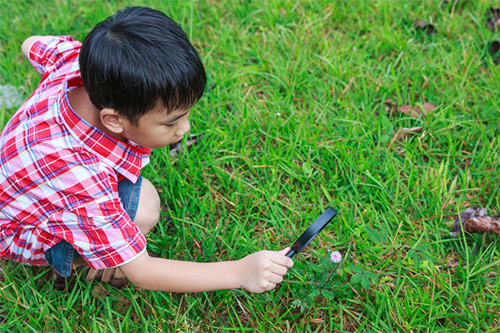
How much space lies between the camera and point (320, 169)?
1.87 meters

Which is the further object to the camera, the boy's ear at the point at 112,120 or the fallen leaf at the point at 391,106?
the fallen leaf at the point at 391,106

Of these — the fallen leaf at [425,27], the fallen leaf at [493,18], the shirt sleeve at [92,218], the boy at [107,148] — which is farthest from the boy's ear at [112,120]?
the fallen leaf at [493,18]

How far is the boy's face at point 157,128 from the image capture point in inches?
50.2

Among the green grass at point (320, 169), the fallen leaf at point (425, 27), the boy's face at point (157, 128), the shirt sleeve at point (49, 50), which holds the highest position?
the shirt sleeve at point (49, 50)

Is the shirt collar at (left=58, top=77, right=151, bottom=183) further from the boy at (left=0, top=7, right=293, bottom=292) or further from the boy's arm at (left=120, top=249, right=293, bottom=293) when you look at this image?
the boy's arm at (left=120, top=249, right=293, bottom=293)

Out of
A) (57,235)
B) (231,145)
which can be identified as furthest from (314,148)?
(57,235)

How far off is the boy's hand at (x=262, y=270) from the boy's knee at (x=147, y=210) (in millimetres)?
393

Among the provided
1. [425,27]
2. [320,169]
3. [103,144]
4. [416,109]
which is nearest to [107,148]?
[103,144]

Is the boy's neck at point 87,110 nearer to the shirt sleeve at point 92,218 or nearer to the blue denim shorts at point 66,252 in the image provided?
the shirt sleeve at point 92,218

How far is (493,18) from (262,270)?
183 centimetres

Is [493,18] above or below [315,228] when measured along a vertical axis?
above

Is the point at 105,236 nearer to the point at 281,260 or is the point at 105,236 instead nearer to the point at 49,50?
the point at 281,260

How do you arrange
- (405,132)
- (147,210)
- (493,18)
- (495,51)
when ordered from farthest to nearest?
(493,18)
(495,51)
(405,132)
(147,210)

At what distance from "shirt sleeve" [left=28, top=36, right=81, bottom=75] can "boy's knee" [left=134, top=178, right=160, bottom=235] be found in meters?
0.52
